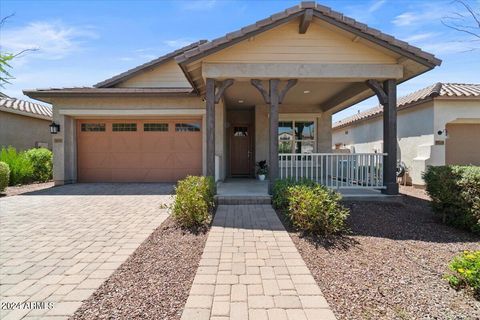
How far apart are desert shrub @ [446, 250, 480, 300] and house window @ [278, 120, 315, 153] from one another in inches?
340

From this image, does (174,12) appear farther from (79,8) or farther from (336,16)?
(336,16)

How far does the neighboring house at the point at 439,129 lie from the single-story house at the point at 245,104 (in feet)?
9.41

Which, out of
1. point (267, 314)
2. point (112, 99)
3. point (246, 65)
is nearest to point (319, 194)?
point (267, 314)

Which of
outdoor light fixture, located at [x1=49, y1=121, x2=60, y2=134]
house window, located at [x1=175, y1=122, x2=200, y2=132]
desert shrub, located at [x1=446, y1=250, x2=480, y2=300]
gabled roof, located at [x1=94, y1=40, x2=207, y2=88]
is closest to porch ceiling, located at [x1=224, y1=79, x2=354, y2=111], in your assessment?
house window, located at [x1=175, y1=122, x2=200, y2=132]

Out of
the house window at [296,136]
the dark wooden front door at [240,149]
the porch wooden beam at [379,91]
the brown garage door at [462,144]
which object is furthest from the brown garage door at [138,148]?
the brown garage door at [462,144]

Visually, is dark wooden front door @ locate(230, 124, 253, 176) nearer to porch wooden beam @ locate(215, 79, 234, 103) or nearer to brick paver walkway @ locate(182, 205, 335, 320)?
porch wooden beam @ locate(215, 79, 234, 103)

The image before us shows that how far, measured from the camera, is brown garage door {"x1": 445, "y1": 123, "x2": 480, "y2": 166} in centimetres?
1044

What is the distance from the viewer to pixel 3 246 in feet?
14.0

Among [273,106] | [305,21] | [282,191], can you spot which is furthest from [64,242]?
[305,21]

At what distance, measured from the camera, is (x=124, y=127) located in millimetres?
11000

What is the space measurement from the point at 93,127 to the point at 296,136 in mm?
8582

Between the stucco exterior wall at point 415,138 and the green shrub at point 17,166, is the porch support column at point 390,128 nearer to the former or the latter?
the stucco exterior wall at point 415,138

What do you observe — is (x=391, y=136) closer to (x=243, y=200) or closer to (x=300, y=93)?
(x=300, y=93)

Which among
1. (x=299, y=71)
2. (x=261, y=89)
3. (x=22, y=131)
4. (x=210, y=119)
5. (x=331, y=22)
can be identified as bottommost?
(x=210, y=119)
